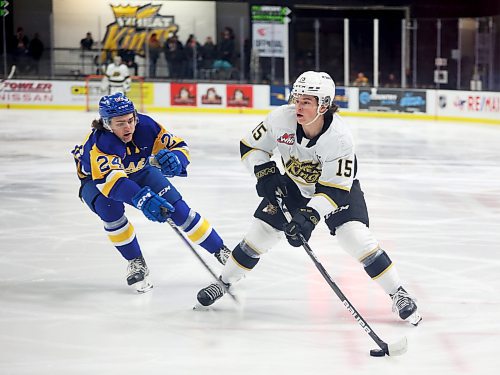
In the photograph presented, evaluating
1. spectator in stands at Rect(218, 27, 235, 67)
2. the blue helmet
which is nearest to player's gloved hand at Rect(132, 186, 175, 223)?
the blue helmet

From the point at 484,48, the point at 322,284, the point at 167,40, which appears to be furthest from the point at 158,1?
the point at 322,284

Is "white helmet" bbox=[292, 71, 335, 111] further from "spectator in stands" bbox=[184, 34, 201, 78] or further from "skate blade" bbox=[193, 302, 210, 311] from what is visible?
"spectator in stands" bbox=[184, 34, 201, 78]

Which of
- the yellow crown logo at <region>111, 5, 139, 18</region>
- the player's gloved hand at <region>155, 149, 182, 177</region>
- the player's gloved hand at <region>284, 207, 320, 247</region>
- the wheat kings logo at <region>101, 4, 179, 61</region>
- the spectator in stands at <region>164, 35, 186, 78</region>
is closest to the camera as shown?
the player's gloved hand at <region>284, 207, 320, 247</region>

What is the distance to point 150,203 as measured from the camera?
398cm

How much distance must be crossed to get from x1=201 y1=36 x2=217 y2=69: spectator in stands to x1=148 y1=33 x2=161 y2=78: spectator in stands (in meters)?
0.84

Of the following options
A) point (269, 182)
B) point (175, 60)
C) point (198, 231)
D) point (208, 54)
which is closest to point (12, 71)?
point (175, 60)

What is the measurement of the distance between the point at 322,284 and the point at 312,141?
3.55ft

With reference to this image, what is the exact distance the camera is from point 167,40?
17.6 metres

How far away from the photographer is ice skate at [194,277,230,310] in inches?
159

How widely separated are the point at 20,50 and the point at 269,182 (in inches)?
564

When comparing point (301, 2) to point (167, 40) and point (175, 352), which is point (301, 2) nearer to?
point (167, 40)

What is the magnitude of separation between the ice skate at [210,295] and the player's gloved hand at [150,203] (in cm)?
37

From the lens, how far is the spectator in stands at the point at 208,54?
17.2 metres

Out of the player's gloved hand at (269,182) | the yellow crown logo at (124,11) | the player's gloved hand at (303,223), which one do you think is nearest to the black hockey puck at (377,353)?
the player's gloved hand at (303,223)
